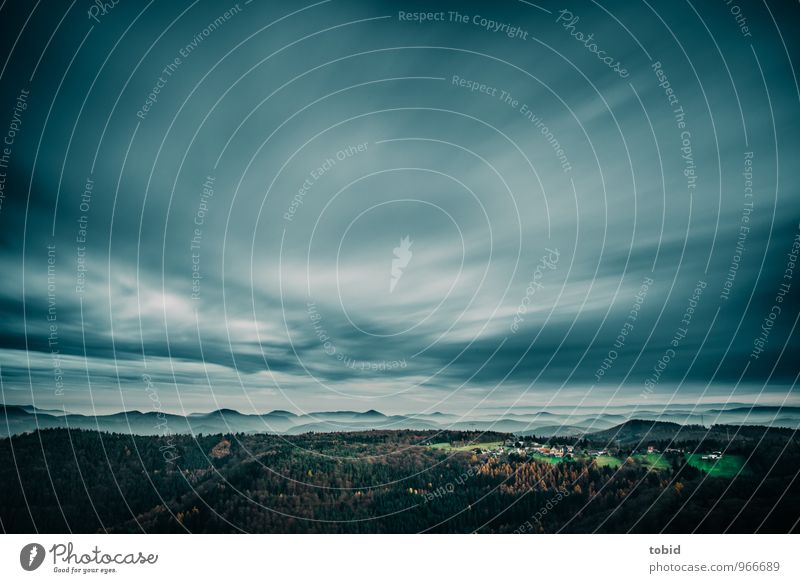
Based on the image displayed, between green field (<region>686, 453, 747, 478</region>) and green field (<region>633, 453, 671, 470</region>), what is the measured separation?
2.46ft

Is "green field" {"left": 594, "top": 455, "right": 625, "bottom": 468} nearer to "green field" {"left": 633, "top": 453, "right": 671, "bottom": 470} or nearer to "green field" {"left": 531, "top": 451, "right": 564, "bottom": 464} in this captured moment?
"green field" {"left": 633, "top": 453, "right": 671, "bottom": 470}

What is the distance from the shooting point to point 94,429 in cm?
1256

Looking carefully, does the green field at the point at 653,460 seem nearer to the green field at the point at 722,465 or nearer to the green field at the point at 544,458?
the green field at the point at 722,465

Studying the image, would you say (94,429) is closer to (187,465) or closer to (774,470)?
(187,465)

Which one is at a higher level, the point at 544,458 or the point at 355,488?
the point at 544,458
